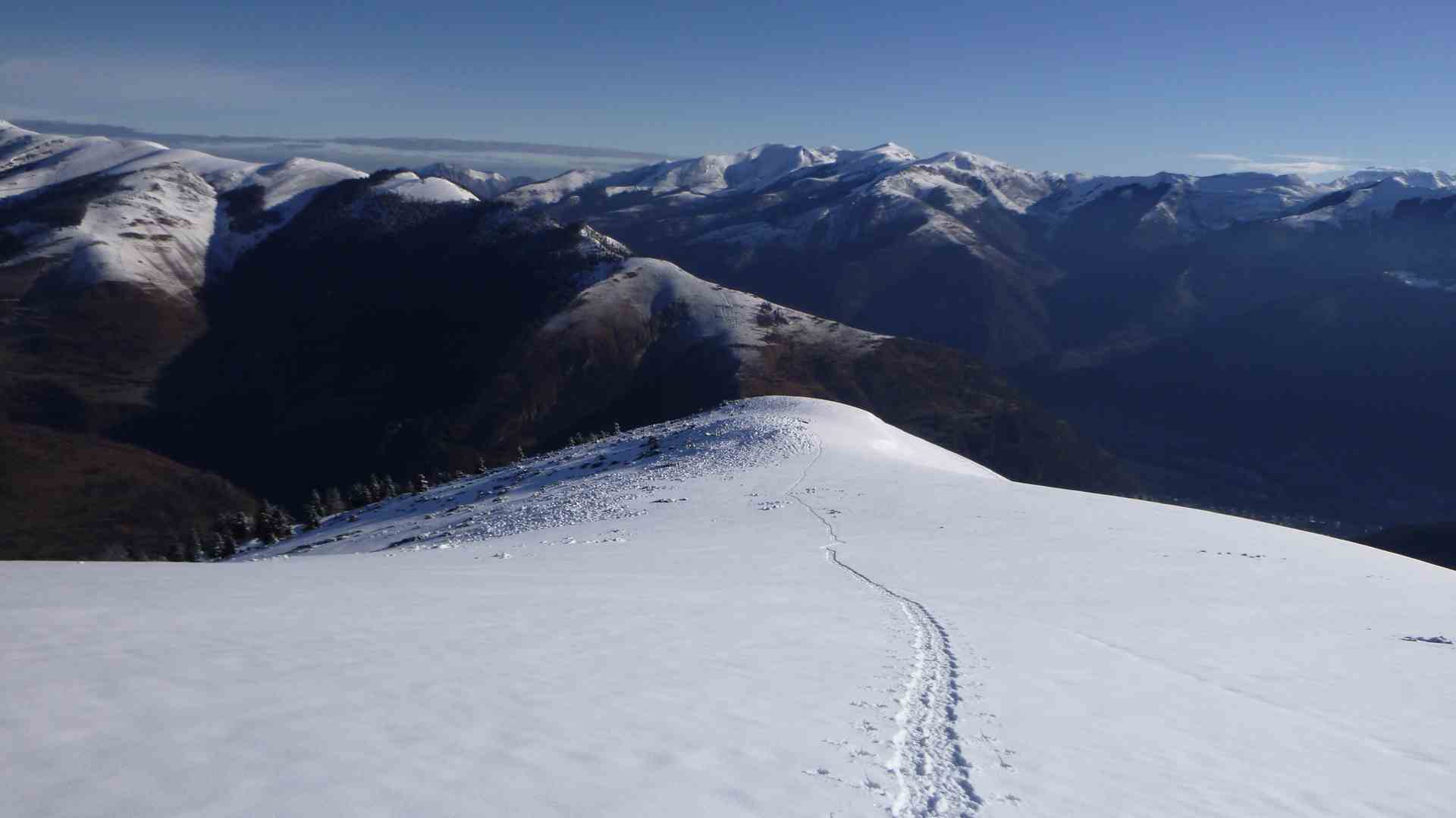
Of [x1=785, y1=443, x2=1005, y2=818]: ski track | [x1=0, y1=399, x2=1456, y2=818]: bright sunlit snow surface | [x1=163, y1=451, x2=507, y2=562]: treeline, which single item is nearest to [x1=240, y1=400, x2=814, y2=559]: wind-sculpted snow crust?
[x1=163, y1=451, x2=507, y2=562]: treeline

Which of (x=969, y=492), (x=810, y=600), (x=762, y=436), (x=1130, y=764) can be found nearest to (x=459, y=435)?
(x=762, y=436)

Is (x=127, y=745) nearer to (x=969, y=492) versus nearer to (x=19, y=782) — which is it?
(x=19, y=782)

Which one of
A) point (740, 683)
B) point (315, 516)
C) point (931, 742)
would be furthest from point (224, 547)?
point (931, 742)

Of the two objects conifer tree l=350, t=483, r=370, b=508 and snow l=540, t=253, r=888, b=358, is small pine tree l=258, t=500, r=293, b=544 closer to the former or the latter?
conifer tree l=350, t=483, r=370, b=508

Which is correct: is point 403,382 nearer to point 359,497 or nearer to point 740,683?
point 359,497

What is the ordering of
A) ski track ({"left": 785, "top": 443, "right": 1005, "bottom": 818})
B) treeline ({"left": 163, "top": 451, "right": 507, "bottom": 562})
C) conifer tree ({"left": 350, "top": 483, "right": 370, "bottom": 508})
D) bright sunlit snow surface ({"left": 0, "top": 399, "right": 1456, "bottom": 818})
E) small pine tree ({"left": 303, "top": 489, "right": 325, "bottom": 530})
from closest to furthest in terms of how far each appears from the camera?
bright sunlit snow surface ({"left": 0, "top": 399, "right": 1456, "bottom": 818})
ski track ({"left": 785, "top": 443, "right": 1005, "bottom": 818})
small pine tree ({"left": 303, "top": 489, "right": 325, "bottom": 530})
treeline ({"left": 163, "top": 451, "right": 507, "bottom": 562})
conifer tree ({"left": 350, "top": 483, "right": 370, "bottom": 508})
